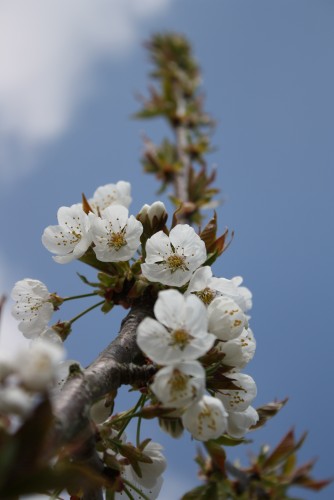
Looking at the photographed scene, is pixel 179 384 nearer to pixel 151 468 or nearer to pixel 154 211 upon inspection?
pixel 151 468

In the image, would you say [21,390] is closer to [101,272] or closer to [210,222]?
[101,272]

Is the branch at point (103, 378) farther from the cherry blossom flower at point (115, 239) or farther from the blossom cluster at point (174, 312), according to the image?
the cherry blossom flower at point (115, 239)

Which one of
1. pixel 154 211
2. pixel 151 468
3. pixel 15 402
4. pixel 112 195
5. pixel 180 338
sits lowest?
pixel 15 402

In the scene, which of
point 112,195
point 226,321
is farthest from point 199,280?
point 112,195

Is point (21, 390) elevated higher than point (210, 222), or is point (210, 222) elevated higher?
point (210, 222)

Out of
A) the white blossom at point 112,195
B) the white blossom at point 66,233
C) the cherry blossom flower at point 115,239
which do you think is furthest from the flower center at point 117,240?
the white blossom at point 112,195

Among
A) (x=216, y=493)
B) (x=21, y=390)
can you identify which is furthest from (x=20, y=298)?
(x=21, y=390)
